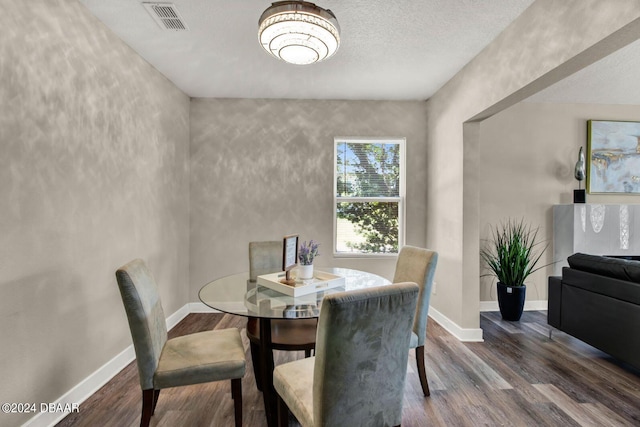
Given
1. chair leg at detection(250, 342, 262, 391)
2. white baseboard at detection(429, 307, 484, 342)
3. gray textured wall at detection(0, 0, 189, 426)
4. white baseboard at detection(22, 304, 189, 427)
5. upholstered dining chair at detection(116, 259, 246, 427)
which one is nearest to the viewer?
upholstered dining chair at detection(116, 259, 246, 427)

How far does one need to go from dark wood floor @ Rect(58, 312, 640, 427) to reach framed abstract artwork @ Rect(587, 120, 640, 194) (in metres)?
2.32

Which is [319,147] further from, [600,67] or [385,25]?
[600,67]

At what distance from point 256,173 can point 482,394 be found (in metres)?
3.03

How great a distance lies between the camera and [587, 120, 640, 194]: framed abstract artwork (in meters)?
4.13

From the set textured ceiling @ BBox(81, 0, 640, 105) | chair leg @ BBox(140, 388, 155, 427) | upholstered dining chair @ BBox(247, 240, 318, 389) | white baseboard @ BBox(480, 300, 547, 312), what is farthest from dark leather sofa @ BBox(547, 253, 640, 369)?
chair leg @ BBox(140, 388, 155, 427)

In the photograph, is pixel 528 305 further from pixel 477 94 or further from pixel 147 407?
pixel 147 407

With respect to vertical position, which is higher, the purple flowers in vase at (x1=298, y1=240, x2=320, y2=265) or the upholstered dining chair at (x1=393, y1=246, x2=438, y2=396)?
the purple flowers in vase at (x1=298, y1=240, x2=320, y2=265)

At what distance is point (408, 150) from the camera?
13.2ft

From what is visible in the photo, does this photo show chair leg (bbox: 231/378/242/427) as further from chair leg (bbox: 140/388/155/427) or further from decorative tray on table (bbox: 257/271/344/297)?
decorative tray on table (bbox: 257/271/344/297)

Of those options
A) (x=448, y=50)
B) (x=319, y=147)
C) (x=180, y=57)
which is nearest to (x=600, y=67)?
(x=448, y=50)

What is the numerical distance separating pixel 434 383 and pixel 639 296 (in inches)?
A: 60.2

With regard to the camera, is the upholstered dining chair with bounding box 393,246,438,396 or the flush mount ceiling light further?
the upholstered dining chair with bounding box 393,246,438,396

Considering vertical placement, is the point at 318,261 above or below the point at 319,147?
A: below

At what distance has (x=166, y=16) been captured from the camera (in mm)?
2260
